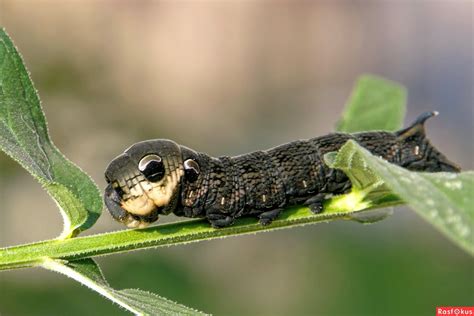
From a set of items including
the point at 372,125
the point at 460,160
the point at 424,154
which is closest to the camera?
the point at 372,125

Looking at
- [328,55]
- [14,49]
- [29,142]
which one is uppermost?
[14,49]

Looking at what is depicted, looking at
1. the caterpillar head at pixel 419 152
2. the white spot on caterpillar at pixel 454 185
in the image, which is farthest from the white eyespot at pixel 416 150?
the white spot on caterpillar at pixel 454 185

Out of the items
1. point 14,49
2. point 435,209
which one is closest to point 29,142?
point 14,49

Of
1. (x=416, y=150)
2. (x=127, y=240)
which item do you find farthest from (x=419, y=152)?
(x=127, y=240)

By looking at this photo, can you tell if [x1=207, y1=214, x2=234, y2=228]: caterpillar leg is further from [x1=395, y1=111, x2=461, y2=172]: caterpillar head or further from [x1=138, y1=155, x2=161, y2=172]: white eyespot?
[x1=395, y1=111, x2=461, y2=172]: caterpillar head

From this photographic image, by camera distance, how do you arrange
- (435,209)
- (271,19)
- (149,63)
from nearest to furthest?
(435,209) < (149,63) < (271,19)

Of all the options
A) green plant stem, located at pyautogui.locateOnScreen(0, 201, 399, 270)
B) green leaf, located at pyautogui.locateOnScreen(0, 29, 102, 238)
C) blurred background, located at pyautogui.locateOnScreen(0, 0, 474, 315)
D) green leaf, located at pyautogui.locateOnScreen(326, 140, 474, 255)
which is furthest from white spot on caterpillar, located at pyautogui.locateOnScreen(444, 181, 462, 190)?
blurred background, located at pyautogui.locateOnScreen(0, 0, 474, 315)

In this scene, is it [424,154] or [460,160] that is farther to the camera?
[460,160]

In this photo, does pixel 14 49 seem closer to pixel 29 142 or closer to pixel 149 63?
pixel 29 142
